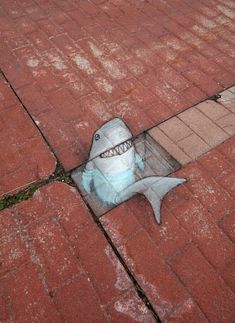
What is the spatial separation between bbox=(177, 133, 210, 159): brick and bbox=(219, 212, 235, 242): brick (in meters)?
0.64

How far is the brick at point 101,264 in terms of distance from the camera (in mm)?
2328

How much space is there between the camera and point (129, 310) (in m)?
2.24

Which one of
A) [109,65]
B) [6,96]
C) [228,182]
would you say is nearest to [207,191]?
[228,182]

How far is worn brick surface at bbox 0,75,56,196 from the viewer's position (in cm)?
292

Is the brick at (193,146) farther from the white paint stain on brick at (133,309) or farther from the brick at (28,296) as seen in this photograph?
the brick at (28,296)

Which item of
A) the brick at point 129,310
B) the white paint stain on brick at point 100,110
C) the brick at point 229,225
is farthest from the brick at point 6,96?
the brick at point 229,225

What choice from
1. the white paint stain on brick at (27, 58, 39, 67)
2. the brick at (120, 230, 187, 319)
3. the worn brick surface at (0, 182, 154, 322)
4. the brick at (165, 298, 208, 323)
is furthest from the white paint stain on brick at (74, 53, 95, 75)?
the brick at (165, 298, 208, 323)

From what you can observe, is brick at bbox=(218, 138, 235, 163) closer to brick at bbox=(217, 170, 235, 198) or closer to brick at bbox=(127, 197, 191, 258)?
brick at bbox=(217, 170, 235, 198)

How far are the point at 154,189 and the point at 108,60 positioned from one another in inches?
77.0

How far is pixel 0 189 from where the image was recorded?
2850 mm

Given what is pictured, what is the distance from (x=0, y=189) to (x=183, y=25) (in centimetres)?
323

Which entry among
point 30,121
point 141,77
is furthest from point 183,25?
point 30,121

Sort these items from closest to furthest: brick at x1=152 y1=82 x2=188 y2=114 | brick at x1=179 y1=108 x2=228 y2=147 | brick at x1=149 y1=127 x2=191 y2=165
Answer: brick at x1=149 y1=127 x2=191 y2=165
brick at x1=179 y1=108 x2=228 y2=147
brick at x1=152 y1=82 x2=188 y2=114

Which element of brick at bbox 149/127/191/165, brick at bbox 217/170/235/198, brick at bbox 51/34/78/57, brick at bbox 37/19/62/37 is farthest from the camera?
brick at bbox 37/19/62/37
